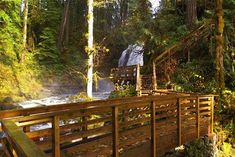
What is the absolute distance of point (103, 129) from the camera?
5.33 m

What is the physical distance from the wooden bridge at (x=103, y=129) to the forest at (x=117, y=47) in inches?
114

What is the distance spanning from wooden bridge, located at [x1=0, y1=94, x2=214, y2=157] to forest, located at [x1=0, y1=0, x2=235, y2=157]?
2891 mm

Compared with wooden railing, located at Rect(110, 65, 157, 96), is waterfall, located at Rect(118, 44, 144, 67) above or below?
above

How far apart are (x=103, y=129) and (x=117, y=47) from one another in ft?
91.5

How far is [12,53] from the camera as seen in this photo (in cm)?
2223

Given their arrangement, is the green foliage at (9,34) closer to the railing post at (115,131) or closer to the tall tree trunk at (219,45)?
the tall tree trunk at (219,45)

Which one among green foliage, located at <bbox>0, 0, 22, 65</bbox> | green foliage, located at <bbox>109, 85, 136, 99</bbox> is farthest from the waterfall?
green foliage, located at <bbox>109, 85, 136, 99</bbox>

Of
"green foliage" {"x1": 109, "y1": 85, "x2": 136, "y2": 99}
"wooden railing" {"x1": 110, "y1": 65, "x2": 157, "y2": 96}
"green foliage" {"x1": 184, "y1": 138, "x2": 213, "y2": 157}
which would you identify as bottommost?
"green foliage" {"x1": 184, "y1": 138, "x2": 213, "y2": 157}

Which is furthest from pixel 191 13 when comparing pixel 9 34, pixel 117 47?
pixel 117 47

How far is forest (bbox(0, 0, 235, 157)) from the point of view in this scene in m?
12.7

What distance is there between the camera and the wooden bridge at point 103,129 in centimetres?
393

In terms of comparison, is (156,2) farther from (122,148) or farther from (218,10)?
(122,148)

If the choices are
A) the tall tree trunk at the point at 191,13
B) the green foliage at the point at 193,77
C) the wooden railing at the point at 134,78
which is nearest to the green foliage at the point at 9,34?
the wooden railing at the point at 134,78

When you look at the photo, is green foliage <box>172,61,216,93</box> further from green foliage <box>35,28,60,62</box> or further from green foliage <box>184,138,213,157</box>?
green foliage <box>35,28,60,62</box>
